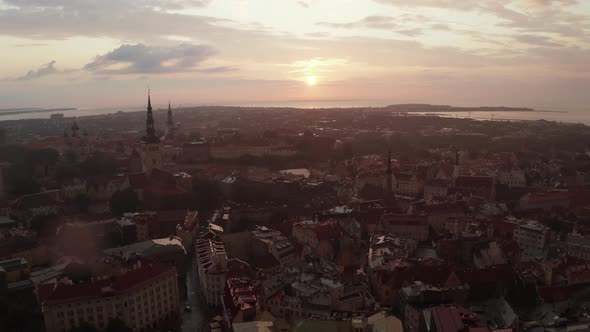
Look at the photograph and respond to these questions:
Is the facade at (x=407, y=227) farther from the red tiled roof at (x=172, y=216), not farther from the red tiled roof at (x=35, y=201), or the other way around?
the red tiled roof at (x=35, y=201)

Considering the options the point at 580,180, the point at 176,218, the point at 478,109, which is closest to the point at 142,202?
the point at 176,218

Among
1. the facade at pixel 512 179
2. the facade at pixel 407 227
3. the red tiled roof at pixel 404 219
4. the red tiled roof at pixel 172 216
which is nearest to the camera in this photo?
the facade at pixel 407 227

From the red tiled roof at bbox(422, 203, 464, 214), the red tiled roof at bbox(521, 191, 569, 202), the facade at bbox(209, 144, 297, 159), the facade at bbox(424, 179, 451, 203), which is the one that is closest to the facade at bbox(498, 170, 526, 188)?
→ the facade at bbox(424, 179, 451, 203)

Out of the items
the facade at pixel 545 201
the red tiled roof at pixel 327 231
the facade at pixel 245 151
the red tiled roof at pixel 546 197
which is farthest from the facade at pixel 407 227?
the facade at pixel 245 151

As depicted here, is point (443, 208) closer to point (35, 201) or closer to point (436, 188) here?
point (436, 188)

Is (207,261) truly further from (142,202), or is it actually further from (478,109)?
(478,109)

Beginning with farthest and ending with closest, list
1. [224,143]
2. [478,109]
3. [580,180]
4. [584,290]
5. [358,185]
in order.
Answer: [478,109], [224,143], [580,180], [358,185], [584,290]
